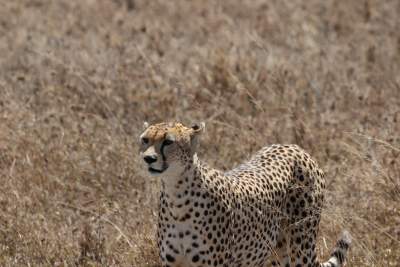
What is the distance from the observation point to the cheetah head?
4109 mm

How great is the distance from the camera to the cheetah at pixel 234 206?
167 inches

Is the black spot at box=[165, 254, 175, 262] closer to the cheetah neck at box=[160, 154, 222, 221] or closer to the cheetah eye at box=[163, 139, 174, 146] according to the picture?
the cheetah neck at box=[160, 154, 222, 221]

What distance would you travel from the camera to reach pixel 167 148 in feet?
13.7

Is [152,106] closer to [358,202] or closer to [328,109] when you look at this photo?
[328,109]

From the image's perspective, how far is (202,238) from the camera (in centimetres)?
429

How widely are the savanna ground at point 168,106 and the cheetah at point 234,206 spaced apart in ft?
0.55

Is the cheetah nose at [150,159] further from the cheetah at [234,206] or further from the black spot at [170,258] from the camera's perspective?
the black spot at [170,258]

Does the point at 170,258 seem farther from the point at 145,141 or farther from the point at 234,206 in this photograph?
the point at 145,141

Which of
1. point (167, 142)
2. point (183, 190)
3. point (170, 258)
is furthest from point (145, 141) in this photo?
point (170, 258)

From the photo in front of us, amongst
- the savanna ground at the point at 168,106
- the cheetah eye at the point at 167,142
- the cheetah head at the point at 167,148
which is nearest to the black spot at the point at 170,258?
the cheetah head at the point at 167,148

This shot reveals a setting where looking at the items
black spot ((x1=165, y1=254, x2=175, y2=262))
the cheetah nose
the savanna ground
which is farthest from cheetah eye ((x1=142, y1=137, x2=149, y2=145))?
the savanna ground

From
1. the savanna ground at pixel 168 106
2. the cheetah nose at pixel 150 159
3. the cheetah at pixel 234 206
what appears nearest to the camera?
the cheetah nose at pixel 150 159

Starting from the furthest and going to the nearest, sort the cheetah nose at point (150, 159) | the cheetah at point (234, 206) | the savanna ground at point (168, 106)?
1. the savanna ground at point (168, 106)
2. the cheetah at point (234, 206)
3. the cheetah nose at point (150, 159)

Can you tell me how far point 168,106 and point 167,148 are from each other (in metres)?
3.40
